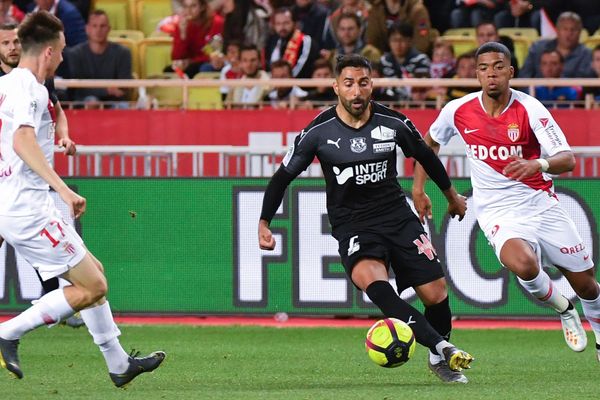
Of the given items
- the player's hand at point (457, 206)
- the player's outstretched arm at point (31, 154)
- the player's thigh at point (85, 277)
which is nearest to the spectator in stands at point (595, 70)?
the player's hand at point (457, 206)

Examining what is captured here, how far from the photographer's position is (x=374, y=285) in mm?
9281

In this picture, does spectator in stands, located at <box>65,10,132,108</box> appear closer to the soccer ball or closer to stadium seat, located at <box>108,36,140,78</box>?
stadium seat, located at <box>108,36,140,78</box>

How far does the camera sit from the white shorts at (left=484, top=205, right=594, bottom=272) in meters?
10.2

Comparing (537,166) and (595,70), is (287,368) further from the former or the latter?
(595,70)

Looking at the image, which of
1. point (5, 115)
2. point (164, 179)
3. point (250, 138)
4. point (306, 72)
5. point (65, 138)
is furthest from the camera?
point (306, 72)

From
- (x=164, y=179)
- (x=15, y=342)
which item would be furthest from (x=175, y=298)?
(x=15, y=342)

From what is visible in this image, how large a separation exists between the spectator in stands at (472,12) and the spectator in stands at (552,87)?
6.56ft

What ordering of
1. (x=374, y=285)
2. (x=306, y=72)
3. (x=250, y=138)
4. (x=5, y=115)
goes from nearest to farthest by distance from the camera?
(x=5, y=115) < (x=374, y=285) < (x=250, y=138) < (x=306, y=72)

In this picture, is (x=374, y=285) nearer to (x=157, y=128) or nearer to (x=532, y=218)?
(x=532, y=218)

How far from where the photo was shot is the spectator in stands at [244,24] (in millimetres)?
18016

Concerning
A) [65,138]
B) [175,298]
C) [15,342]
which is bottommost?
[175,298]

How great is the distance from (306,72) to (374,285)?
8.00m

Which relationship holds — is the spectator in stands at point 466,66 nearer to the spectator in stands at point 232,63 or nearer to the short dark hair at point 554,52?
the short dark hair at point 554,52

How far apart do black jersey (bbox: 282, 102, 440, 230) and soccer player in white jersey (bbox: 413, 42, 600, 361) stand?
51cm
